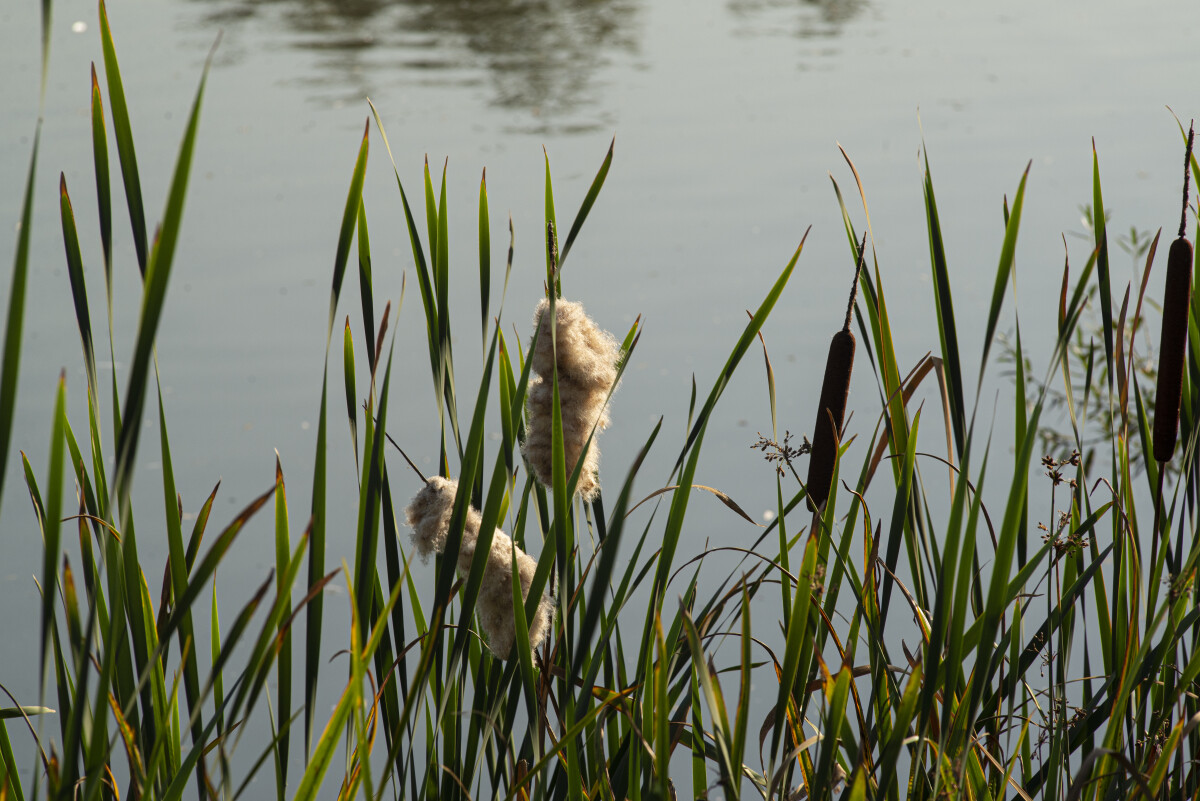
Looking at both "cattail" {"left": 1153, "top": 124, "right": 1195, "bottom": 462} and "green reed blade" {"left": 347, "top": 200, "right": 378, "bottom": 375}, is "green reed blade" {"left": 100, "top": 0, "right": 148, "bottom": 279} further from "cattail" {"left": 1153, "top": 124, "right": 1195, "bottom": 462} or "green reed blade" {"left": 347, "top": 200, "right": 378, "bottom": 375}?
"cattail" {"left": 1153, "top": 124, "right": 1195, "bottom": 462}

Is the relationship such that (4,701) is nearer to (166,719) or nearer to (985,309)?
(166,719)

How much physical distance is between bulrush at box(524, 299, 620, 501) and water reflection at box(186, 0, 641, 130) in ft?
19.1

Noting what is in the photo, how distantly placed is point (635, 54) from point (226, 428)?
5.33m

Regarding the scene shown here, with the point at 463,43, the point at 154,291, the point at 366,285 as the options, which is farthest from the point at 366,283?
the point at 463,43

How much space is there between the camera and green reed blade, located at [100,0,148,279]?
0.75 meters

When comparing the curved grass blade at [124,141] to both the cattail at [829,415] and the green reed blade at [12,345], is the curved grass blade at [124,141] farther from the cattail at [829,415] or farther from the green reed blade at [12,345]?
the cattail at [829,415]

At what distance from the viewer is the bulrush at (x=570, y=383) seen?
102 cm

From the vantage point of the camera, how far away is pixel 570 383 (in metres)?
1.03

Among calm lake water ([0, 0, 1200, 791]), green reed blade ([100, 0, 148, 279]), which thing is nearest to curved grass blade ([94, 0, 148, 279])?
green reed blade ([100, 0, 148, 279])

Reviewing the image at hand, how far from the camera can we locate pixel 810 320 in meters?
4.69

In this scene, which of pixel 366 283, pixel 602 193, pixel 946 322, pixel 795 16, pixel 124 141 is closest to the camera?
pixel 124 141

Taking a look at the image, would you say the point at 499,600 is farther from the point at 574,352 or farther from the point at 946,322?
the point at 946,322

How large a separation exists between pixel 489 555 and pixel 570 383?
0.64ft

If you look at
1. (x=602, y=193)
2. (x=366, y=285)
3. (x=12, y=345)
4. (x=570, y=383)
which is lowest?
(x=602, y=193)
